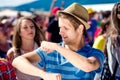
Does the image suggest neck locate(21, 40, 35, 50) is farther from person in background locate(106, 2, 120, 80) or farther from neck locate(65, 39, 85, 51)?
neck locate(65, 39, 85, 51)

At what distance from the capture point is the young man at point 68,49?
2816 millimetres

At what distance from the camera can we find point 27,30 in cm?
488

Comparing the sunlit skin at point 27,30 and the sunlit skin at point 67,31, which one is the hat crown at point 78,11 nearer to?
the sunlit skin at point 67,31

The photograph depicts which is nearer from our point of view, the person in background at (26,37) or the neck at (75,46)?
the neck at (75,46)

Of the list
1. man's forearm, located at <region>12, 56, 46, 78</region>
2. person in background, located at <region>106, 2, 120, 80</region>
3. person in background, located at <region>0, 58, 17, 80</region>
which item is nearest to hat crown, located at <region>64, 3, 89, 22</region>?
man's forearm, located at <region>12, 56, 46, 78</region>

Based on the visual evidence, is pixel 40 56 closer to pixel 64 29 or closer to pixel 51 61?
pixel 51 61

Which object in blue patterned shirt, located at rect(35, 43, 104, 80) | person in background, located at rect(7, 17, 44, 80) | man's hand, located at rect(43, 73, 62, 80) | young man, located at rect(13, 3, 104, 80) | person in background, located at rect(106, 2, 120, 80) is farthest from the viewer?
person in background, located at rect(7, 17, 44, 80)

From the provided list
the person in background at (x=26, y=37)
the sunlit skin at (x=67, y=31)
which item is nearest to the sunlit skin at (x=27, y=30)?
the person in background at (x=26, y=37)

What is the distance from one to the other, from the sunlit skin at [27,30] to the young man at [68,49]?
1.88 m

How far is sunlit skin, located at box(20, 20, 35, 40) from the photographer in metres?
4.88

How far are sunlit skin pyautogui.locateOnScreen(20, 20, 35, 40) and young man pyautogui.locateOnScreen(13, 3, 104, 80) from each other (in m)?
1.88

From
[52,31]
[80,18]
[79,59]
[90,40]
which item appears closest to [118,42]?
[80,18]

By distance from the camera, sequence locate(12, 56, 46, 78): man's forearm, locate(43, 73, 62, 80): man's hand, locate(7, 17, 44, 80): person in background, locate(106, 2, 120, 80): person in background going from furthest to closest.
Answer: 1. locate(7, 17, 44, 80): person in background
2. locate(106, 2, 120, 80): person in background
3. locate(12, 56, 46, 78): man's forearm
4. locate(43, 73, 62, 80): man's hand

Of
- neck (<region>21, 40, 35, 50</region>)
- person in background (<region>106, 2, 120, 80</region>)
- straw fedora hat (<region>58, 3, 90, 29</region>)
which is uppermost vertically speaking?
straw fedora hat (<region>58, 3, 90, 29</region>)
